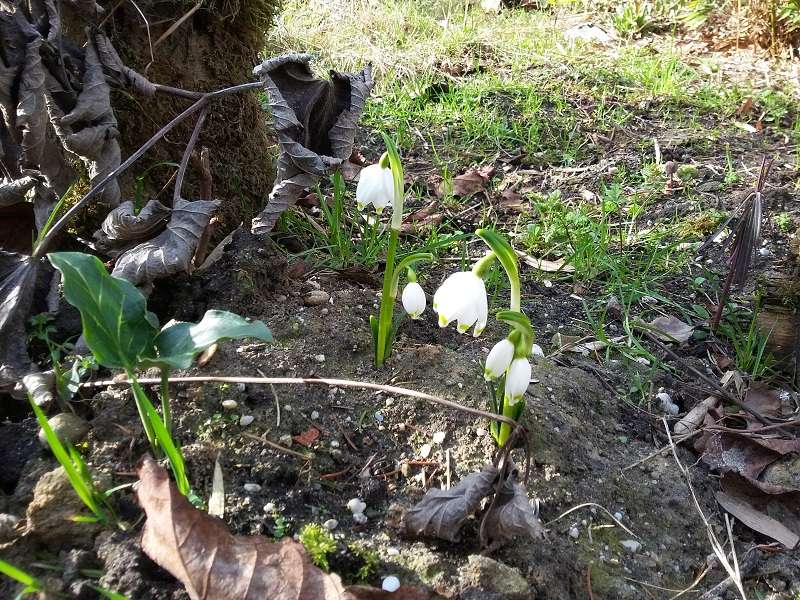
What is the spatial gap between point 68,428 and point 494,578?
926 millimetres

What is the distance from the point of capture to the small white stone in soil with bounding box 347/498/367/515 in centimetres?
143

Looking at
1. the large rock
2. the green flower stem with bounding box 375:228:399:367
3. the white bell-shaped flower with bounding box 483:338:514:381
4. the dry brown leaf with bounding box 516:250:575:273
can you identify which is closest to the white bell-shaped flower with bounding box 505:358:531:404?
the white bell-shaped flower with bounding box 483:338:514:381

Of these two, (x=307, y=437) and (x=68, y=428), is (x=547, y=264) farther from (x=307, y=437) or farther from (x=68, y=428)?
(x=68, y=428)

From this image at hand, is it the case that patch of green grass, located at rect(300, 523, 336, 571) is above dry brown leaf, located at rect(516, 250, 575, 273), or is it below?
above

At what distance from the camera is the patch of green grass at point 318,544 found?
1.23m

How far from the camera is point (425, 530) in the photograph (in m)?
1.34

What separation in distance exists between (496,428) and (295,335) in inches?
23.7

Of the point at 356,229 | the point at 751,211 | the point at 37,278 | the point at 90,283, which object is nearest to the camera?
the point at 90,283

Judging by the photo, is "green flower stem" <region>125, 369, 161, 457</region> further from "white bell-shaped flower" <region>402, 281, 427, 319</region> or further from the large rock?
"white bell-shaped flower" <region>402, 281, 427, 319</region>

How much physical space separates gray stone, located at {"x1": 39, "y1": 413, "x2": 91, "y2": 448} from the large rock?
0.16 metres

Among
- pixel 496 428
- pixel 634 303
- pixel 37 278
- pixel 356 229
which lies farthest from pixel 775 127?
pixel 37 278

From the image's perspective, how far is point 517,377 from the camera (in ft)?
4.56

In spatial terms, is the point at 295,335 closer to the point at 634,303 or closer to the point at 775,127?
the point at 634,303

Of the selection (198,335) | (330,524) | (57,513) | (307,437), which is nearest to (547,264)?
(307,437)
